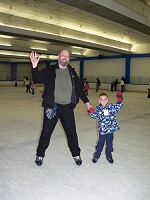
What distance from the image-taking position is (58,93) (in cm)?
312

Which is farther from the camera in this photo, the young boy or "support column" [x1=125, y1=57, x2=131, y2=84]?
"support column" [x1=125, y1=57, x2=131, y2=84]

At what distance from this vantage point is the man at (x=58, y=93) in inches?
121

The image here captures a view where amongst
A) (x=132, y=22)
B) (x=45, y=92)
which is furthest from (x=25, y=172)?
(x=132, y=22)

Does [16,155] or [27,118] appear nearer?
[16,155]

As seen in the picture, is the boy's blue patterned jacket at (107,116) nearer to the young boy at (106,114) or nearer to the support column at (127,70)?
the young boy at (106,114)

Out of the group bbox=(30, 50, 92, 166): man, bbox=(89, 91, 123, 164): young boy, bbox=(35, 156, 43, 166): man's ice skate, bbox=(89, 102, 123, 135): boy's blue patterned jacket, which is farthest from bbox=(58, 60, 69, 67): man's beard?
bbox=(35, 156, 43, 166): man's ice skate

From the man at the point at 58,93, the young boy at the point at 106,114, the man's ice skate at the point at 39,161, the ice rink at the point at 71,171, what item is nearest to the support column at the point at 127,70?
the ice rink at the point at 71,171

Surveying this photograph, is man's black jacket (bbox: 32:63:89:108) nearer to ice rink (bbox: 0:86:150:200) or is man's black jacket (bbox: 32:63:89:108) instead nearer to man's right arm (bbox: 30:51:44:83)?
man's right arm (bbox: 30:51:44:83)

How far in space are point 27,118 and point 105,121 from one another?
4.37 metres

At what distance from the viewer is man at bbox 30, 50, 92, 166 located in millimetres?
3082

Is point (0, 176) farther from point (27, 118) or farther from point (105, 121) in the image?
point (27, 118)

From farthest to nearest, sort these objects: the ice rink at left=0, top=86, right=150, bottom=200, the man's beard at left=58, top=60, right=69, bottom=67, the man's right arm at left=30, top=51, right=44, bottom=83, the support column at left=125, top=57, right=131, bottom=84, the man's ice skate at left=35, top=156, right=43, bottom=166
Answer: the support column at left=125, top=57, right=131, bottom=84 < the man's ice skate at left=35, top=156, right=43, bottom=166 < the man's beard at left=58, top=60, right=69, bottom=67 < the man's right arm at left=30, top=51, right=44, bottom=83 < the ice rink at left=0, top=86, right=150, bottom=200

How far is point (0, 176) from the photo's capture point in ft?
9.45

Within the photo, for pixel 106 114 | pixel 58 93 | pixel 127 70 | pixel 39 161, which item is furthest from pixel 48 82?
pixel 127 70
